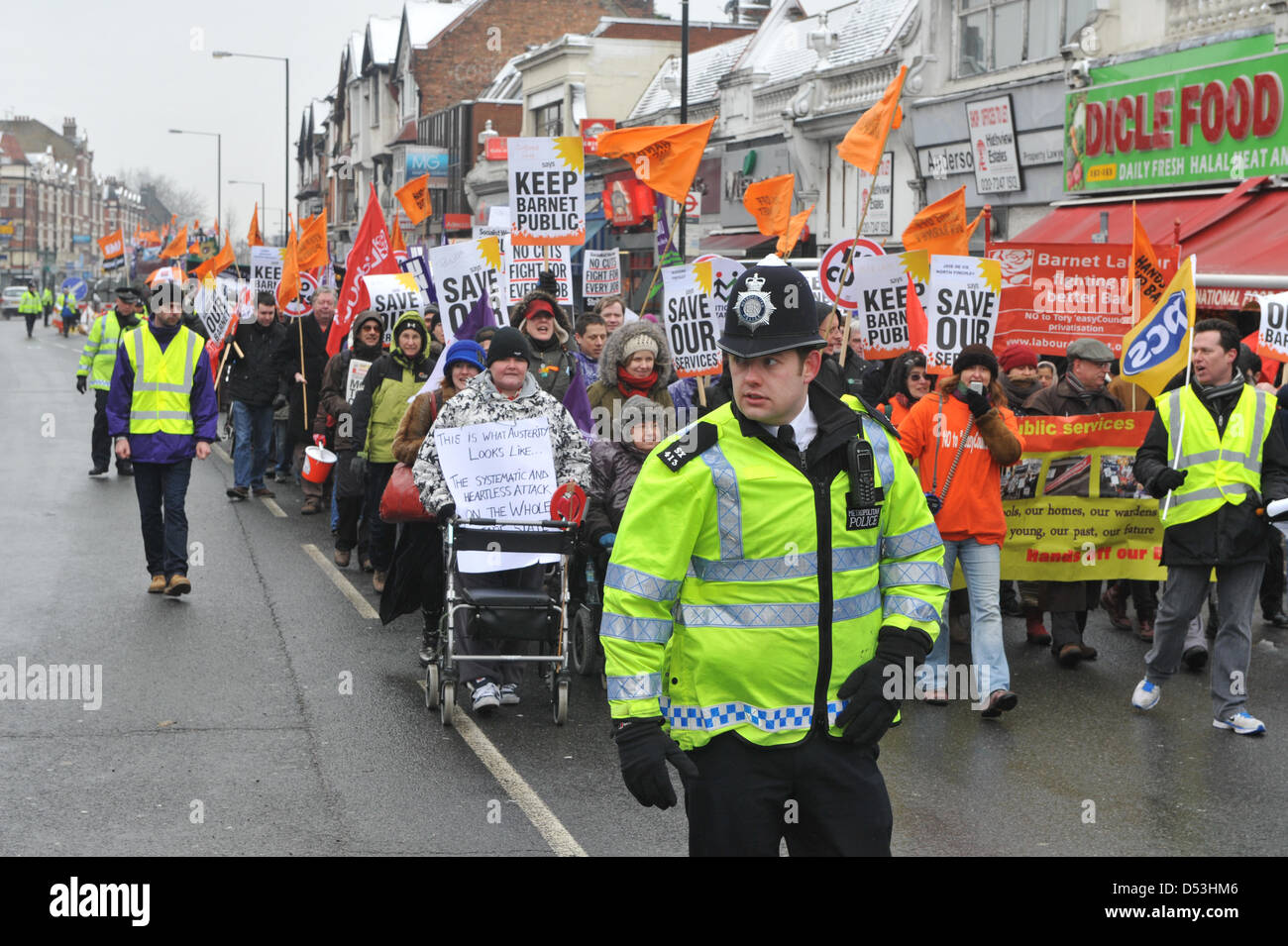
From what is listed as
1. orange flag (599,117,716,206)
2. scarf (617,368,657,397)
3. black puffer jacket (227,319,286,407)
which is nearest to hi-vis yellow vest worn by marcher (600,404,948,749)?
scarf (617,368,657,397)

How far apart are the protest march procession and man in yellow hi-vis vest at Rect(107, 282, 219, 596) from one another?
0.09 feet

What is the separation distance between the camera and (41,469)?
58.7ft

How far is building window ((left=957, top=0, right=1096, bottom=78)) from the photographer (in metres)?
20.0

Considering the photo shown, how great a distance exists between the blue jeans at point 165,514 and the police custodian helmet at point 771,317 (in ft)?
24.7

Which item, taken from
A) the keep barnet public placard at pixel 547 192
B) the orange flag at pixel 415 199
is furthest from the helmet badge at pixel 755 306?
the orange flag at pixel 415 199

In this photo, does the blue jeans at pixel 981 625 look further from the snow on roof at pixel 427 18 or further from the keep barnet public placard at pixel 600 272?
the snow on roof at pixel 427 18

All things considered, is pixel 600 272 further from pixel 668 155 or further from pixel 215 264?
pixel 215 264

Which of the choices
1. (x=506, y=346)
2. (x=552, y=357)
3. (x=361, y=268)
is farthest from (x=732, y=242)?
(x=506, y=346)

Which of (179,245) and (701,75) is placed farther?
(701,75)

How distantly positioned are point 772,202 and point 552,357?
5.03 meters

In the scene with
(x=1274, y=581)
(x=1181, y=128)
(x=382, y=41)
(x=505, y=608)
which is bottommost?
(x=1274, y=581)

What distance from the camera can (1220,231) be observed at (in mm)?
15555

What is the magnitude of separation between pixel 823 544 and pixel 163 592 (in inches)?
310
